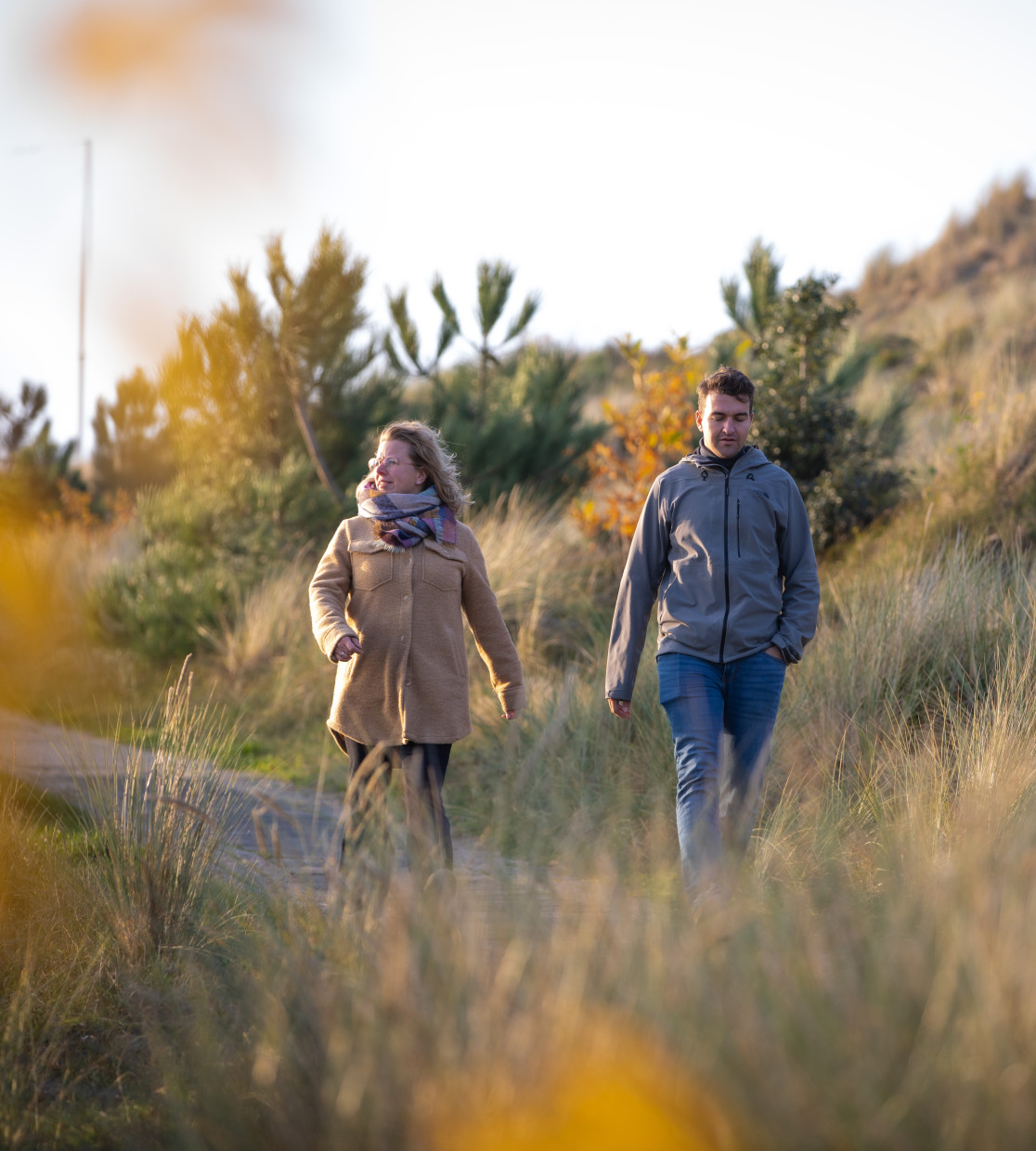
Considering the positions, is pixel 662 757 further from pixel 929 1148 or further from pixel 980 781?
pixel 929 1148

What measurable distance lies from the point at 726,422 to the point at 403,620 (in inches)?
55.4

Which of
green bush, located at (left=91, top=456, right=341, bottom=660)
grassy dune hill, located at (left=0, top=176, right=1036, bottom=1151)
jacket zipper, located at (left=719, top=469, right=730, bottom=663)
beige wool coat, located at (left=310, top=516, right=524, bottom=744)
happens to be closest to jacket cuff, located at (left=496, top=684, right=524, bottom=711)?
beige wool coat, located at (left=310, top=516, right=524, bottom=744)

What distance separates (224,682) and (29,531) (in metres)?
7.43

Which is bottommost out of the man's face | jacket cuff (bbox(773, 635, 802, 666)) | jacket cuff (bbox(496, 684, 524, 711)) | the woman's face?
jacket cuff (bbox(496, 684, 524, 711))

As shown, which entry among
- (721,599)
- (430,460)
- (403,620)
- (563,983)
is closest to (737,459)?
(721,599)

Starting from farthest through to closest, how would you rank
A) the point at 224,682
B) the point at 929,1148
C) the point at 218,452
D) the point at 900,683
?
the point at 218,452
the point at 224,682
the point at 900,683
the point at 929,1148

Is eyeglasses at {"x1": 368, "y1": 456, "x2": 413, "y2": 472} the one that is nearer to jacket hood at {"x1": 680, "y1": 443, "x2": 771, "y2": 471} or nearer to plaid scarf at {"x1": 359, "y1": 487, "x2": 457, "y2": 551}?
plaid scarf at {"x1": 359, "y1": 487, "x2": 457, "y2": 551}

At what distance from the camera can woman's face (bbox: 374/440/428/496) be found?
164 inches

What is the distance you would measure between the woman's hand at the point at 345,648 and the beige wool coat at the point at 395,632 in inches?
1.2

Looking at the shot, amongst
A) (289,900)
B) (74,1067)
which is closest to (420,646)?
(289,900)

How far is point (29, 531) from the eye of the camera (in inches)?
607

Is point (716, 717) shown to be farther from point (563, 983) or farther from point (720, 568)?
point (563, 983)

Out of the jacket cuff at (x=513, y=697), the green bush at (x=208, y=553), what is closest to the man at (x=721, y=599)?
the jacket cuff at (x=513, y=697)

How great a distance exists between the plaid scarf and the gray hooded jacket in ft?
2.50
